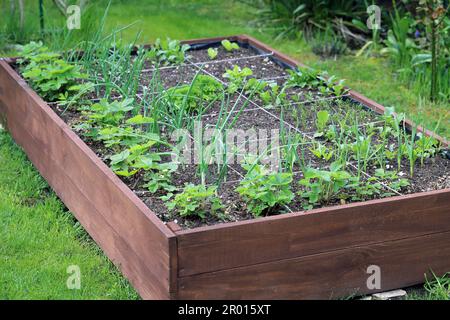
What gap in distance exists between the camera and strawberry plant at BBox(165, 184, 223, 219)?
3.65 m

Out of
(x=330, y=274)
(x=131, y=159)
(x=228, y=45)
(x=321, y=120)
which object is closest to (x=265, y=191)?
(x=330, y=274)

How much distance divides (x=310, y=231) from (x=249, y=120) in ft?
4.98

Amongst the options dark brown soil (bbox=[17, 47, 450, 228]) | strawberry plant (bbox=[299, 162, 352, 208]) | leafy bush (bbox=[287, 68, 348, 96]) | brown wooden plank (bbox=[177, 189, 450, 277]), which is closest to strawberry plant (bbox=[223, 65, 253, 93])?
dark brown soil (bbox=[17, 47, 450, 228])

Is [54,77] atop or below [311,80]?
atop

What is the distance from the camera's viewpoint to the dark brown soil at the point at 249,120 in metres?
3.89

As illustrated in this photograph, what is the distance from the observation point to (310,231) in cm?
356

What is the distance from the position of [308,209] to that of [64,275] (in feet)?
3.84

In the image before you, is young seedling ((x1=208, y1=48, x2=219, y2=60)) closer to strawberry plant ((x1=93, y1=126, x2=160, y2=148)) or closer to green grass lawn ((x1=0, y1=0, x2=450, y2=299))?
green grass lawn ((x1=0, y1=0, x2=450, y2=299))

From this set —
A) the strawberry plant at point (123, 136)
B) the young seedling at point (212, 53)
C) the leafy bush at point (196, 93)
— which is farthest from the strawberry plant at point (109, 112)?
the young seedling at point (212, 53)

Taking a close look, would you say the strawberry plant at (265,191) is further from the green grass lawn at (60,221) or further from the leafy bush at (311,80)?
the leafy bush at (311,80)

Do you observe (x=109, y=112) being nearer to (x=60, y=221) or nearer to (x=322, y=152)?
(x=60, y=221)

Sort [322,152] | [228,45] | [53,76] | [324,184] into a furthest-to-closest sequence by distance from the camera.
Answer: [228,45] < [53,76] < [322,152] < [324,184]

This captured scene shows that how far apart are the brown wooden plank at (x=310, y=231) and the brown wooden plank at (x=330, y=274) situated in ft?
0.11

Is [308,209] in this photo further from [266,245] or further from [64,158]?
[64,158]
